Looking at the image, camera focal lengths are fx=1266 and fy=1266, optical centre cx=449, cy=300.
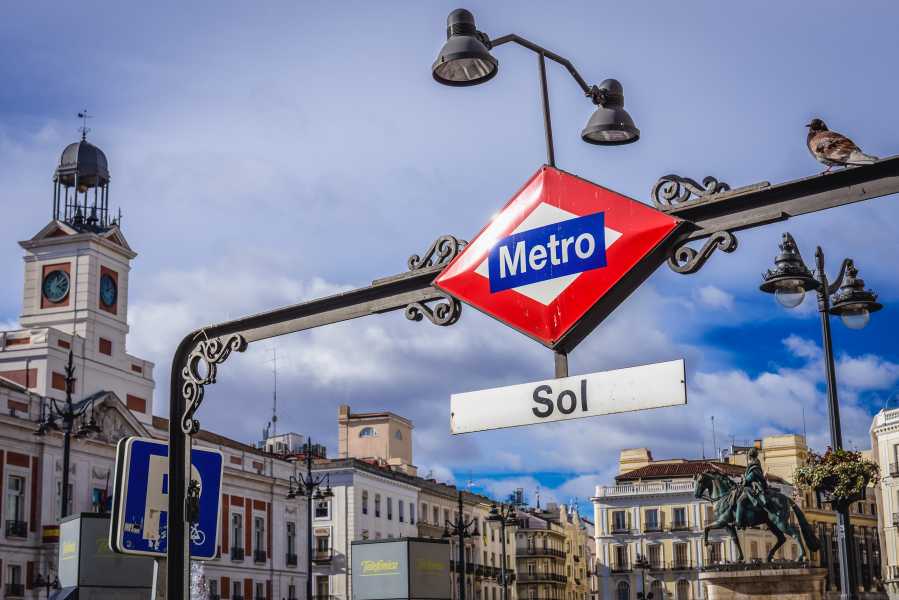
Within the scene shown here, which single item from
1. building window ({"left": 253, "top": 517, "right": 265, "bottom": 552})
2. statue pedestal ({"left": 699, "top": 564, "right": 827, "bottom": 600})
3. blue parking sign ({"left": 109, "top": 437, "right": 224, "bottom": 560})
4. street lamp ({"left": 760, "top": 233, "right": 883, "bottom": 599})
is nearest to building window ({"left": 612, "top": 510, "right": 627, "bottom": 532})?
building window ({"left": 253, "top": 517, "right": 265, "bottom": 552})

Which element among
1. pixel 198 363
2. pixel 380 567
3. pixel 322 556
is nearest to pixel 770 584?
pixel 380 567

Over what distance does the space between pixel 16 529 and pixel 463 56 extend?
135 ft

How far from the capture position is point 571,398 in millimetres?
6406

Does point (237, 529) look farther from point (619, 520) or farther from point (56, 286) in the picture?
point (619, 520)

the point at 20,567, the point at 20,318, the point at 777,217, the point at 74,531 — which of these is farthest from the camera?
the point at 20,318

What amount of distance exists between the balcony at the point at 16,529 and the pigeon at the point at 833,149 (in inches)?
1645

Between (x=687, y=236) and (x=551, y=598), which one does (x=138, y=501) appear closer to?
(x=687, y=236)

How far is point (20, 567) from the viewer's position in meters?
44.1

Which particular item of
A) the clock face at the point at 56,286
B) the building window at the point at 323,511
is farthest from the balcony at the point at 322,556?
the clock face at the point at 56,286

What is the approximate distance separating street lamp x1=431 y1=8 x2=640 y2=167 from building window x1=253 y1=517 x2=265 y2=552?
5466cm

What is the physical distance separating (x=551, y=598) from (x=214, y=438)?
5224cm

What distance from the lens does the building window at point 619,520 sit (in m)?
87.6

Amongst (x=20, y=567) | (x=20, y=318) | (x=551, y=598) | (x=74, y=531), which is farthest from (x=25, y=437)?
(x=551, y=598)

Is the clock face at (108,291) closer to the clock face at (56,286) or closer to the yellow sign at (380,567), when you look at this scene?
the clock face at (56,286)
